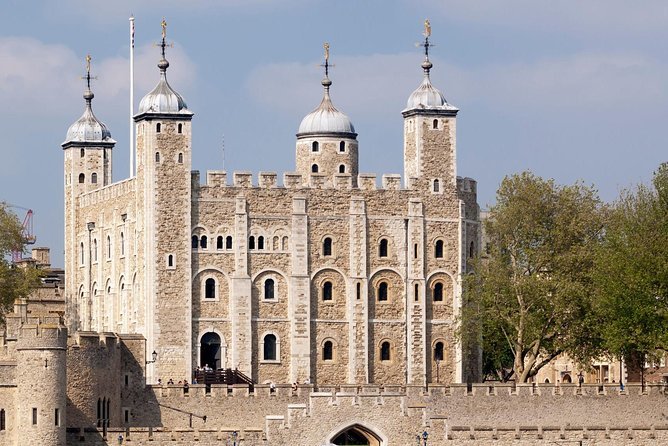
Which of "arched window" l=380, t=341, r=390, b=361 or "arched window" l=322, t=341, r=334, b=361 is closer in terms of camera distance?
"arched window" l=322, t=341, r=334, b=361

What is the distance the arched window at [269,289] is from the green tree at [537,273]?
934 centimetres

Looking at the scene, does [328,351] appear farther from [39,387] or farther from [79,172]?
[39,387]

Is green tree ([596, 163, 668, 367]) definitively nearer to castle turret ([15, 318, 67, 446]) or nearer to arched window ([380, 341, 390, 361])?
arched window ([380, 341, 390, 361])

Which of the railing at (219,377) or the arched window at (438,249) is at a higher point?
the arched window at (438,249)

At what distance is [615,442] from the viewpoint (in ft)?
310

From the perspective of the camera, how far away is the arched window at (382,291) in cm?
11550

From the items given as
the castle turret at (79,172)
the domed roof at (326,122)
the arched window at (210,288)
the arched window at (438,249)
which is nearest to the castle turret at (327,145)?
the domed roof at (326,122)

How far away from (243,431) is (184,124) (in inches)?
1004

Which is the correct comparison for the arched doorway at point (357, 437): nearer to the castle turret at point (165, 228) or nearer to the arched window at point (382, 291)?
the castle turret at point (165, 228)

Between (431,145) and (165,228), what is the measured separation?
46.0ft

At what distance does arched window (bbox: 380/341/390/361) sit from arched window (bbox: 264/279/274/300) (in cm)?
604

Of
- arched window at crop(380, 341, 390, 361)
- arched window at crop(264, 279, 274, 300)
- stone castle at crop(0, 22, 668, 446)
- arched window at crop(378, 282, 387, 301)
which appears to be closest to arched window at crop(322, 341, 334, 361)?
stone castle at crop(0, 22, 668, 446)

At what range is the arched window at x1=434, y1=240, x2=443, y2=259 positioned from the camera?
116062 mm

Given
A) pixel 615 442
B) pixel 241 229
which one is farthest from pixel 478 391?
pixel 241 229
